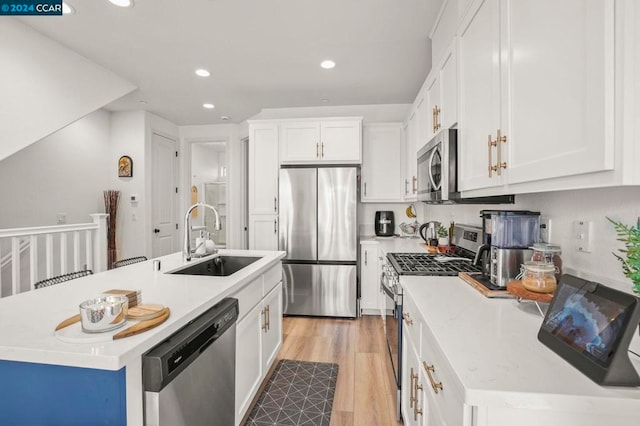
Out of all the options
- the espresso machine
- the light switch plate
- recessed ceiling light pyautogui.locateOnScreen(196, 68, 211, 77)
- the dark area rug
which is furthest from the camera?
recessed ceiling light pyautogui.locateOnScreen(196, 68, 211, 77)

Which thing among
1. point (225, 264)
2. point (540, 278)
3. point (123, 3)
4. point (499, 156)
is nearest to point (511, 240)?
point (540, 278)

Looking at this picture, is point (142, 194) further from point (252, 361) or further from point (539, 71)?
point (539, 71)

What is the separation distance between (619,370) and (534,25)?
3.19ft

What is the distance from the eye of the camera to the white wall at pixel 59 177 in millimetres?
3271

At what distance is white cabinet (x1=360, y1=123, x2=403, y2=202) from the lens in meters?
3.90

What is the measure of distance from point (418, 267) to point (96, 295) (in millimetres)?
1721

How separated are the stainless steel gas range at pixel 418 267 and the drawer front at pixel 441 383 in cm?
64

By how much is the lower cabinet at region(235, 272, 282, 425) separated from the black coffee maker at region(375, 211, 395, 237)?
77.5 inches

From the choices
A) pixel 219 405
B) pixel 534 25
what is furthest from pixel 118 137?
pixel 534 25

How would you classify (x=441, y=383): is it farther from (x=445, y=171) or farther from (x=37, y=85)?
(x=37, y=85)

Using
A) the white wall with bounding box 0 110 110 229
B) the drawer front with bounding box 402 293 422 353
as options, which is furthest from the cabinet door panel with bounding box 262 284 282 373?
the white wall with bounding box 0 110 110 229

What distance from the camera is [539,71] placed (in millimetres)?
944

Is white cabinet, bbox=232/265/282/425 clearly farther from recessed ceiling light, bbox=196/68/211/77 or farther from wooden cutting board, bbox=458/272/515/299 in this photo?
recessed ceiling light, bbox=196/68/211/77

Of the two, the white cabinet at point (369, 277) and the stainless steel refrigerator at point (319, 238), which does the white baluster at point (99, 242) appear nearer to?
the stainless steel refrigerator at point (319, 238)
